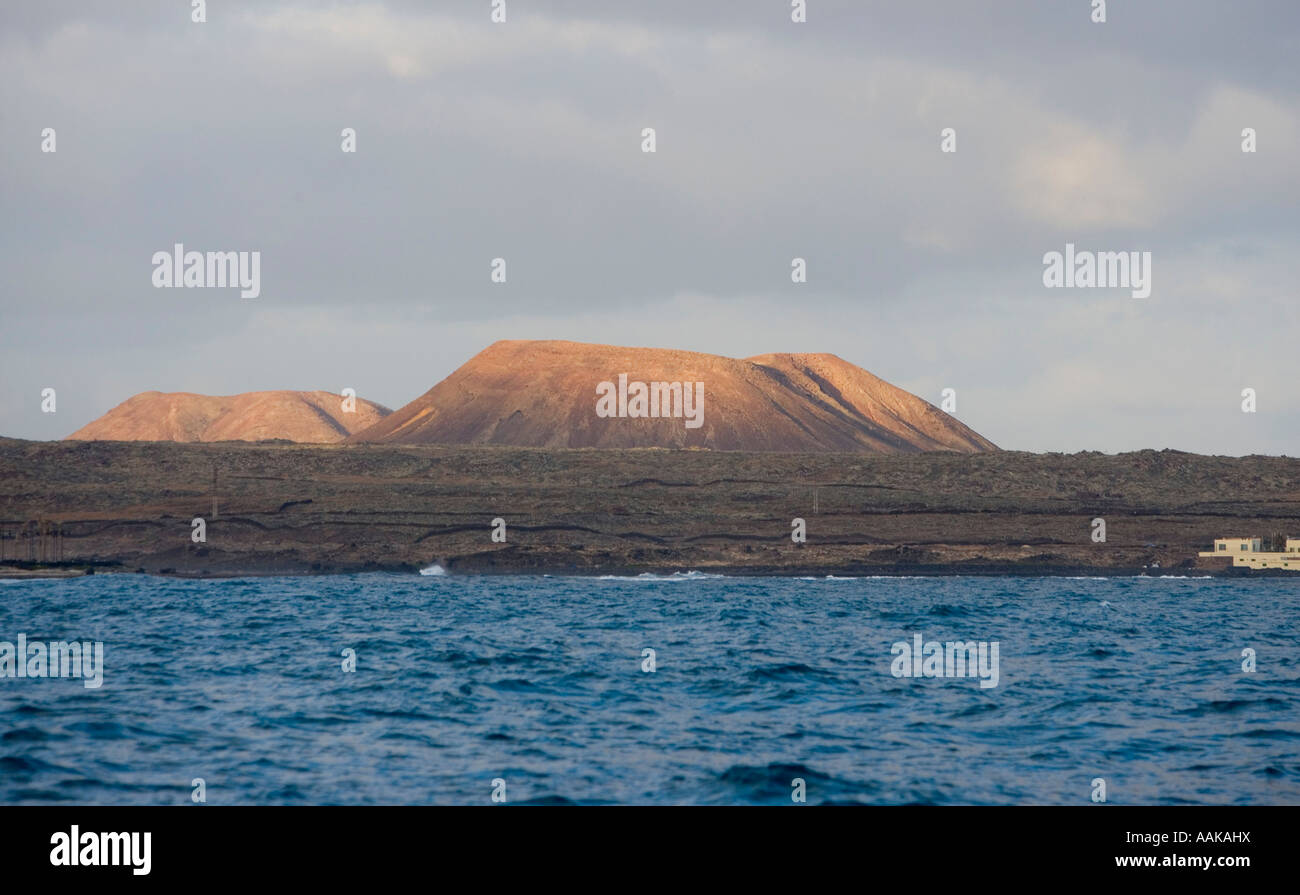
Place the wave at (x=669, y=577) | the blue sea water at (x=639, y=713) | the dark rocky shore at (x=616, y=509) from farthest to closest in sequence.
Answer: the dark rocky shore at (x=616, y=509) → the wave at (x=669, y=577) → the blue sea water at (x=639, y=713)

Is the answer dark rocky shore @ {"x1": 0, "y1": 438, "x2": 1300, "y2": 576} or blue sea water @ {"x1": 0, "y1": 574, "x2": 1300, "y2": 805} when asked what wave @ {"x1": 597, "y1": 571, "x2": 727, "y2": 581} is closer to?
dark rocky shore @ {"x1": 0, "y1": 438, "x2": 1300, "y2": 576}

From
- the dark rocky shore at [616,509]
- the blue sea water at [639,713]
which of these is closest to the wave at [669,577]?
the dark rocky shore at [616,509]

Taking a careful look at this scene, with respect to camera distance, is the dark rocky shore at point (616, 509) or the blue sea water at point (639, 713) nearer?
the blue sea water at point (639, 713)

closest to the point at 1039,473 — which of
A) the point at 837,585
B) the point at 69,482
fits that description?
the point at 837,585

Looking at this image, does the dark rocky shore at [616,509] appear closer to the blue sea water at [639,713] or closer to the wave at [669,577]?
the wave at [669,577]

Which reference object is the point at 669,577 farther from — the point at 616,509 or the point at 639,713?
the point at 639,713

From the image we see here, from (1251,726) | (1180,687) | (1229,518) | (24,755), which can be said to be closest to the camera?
(24,755)
